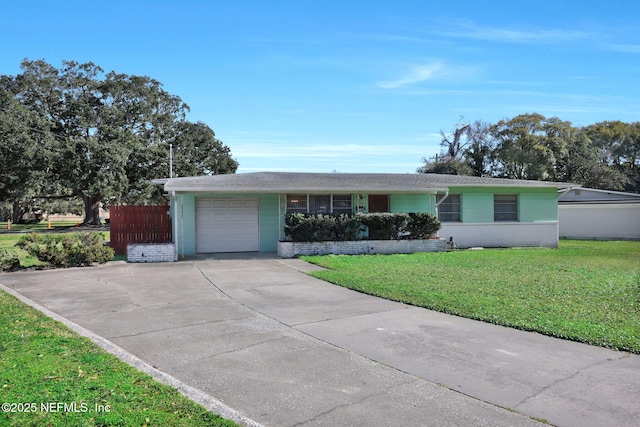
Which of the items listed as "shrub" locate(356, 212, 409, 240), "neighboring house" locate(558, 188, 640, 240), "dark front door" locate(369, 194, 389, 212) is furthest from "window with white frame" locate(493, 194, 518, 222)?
"neighboring house" locate(558, 188, 640, 240)

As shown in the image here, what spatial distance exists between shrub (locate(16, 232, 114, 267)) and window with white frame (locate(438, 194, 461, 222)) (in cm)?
1266

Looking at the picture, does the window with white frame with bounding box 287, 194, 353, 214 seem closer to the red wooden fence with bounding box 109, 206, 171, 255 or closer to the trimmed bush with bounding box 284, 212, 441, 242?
the trimmed bush with bounding box 284, 212, 441, 242

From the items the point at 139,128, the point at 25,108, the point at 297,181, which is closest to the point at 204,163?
the point at 139,128

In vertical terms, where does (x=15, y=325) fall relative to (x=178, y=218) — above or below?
below

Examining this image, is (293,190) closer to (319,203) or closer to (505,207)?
(319,203)

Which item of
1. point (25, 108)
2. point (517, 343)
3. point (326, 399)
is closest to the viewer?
point (326, 399)

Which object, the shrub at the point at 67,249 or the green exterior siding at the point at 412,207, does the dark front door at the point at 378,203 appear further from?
the shrub at the point at 67,249

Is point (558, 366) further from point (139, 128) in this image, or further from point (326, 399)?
point (139, 128)

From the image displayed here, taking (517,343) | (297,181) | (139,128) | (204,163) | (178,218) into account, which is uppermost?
(139,128)

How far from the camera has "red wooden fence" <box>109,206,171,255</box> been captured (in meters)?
15.8

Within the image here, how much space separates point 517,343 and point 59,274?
10.7 m

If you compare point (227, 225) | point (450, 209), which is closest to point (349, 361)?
point (227, 225)

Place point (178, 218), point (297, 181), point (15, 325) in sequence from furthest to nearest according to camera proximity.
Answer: point (297, 181) < point (178, 218) < point (15, 325)

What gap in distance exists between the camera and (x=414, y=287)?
9.20m
